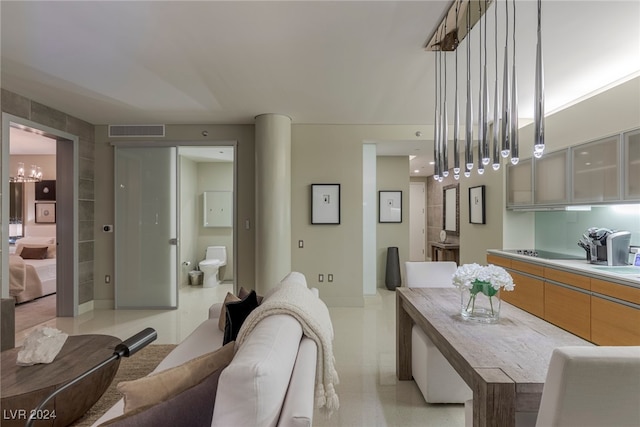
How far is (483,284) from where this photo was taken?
6.16 feet

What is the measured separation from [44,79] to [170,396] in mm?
3473

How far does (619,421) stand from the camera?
3.35 ft

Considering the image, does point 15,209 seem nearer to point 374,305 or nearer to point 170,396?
point 374,305

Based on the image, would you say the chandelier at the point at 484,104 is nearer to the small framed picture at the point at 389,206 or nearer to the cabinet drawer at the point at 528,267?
the cabinet drawer at the point at 528,267

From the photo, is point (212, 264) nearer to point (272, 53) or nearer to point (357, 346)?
point (357, 346)

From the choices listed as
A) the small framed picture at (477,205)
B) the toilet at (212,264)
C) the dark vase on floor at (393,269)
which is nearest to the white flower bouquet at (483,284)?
the small framed picture at (477,205)

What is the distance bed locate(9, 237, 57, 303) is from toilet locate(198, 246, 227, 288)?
7.32ft

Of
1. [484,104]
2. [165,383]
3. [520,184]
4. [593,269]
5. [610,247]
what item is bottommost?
[165,383]

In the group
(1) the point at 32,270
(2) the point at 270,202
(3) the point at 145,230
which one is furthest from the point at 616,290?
(1) the point at 32,270

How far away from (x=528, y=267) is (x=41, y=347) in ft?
13.9

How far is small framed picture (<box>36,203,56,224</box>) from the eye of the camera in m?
6.77

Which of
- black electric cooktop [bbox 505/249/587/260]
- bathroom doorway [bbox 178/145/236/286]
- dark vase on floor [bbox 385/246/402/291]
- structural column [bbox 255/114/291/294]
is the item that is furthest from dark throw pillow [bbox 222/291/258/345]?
bathroom doorway [bbox 178/145/236/286]

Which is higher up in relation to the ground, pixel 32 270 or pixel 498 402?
pixel 498 402

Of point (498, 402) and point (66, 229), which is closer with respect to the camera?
point (498, 402)
